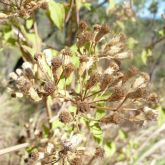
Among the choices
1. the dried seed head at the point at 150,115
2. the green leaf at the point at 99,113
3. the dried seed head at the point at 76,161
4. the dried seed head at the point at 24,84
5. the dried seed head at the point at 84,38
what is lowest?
the dried seed head at the point at 76,161

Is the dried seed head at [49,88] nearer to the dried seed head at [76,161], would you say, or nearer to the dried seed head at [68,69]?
the dried seed head at [68,69]

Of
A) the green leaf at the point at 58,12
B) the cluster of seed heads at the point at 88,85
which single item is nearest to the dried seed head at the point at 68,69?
the cluster of seed heads at the point at 88,85

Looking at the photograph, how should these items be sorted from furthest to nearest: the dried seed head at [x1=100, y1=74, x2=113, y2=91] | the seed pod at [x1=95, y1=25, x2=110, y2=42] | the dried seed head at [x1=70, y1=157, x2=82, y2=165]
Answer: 1. the seed pod at [x1=95, y1=25, x2=110, y2=42]
2. the dried seed head at [x1=100, y1=74, x2=113, y2=91]
3. the dried seed head at [x1=70, y1=157, x2=82, y2=165]

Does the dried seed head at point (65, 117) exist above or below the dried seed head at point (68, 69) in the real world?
below

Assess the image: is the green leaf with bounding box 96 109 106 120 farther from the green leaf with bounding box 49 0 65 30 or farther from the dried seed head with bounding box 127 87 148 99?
the green leaf with bounding box 49 0 65 30

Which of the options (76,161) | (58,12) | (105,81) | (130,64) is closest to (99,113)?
(105,81)

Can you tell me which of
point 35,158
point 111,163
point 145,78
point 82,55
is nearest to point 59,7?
point 82,55

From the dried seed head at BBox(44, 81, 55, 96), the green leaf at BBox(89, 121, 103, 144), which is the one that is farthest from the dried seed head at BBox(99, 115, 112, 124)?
the dried seed head at BBox(44, 81, 55, 96)

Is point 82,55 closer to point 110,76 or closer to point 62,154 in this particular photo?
point 110,76
